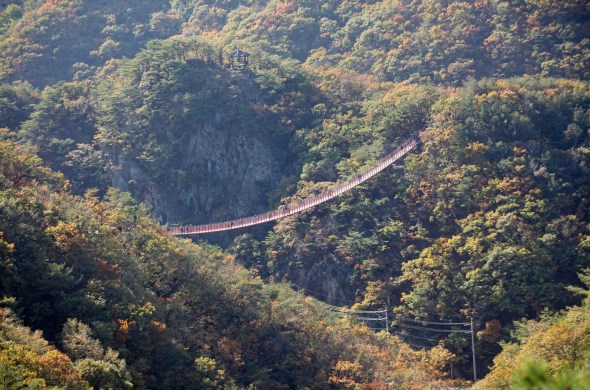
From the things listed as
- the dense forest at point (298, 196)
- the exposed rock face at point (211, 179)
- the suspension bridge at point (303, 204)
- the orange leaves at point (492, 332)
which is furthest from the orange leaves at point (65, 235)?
the exposed rock face at point (211, 179)

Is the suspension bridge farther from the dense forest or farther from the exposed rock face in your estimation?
the exposed rock face

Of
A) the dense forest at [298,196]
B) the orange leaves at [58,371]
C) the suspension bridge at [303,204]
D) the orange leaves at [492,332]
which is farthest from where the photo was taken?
the suspension bridge at [303,204]

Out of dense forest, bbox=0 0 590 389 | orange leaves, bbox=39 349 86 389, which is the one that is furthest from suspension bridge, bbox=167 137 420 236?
orange leaves, bbox=39 349 86 389

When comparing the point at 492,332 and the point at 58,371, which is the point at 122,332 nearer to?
the point at 58,371

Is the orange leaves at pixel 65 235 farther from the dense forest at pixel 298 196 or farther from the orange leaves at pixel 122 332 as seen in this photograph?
the orange leaves at pixel 122 332

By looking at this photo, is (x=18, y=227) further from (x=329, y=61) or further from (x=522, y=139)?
(x=329, y=61)

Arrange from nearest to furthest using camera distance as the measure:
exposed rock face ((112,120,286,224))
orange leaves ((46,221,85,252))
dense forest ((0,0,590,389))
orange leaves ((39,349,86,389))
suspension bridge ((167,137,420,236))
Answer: orange leaves ((39,349,86,389))
dense forest ((0,0,590,389))
orange leaves ((46,221,85,252))
suspension bridge ((167,137,420,236))
exposed rock face ((112,120,286,224))
